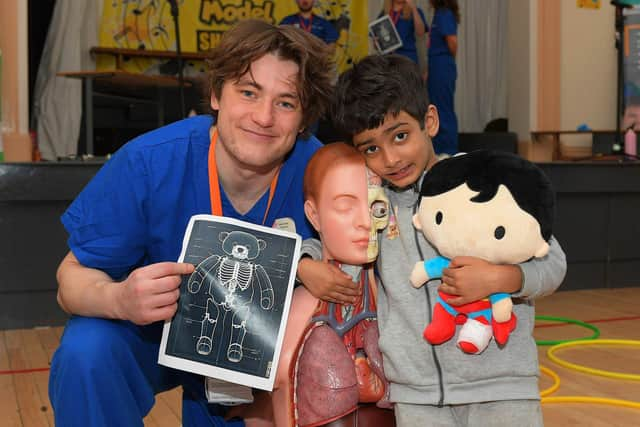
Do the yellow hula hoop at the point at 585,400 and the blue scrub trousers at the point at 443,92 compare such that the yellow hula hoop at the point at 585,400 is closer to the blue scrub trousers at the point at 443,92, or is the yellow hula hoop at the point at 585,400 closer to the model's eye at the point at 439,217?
the model's eye at the point at 439,217

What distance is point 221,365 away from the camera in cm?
129

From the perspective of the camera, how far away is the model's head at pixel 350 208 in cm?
132

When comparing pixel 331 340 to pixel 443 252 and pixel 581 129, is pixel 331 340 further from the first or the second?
pixel 581 129

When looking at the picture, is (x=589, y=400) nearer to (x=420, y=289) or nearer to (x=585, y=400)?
(x=585, y=400)

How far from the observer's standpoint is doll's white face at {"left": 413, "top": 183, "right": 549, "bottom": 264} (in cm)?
122

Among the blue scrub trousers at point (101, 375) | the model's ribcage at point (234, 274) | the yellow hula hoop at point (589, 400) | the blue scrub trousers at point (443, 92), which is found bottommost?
the yellow hula hoop at point (589, 400)

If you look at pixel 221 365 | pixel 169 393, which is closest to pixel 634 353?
pixel 169 393

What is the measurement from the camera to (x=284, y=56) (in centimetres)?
143

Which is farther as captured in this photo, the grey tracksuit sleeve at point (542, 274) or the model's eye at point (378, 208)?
the model's eye at point (378, 208)

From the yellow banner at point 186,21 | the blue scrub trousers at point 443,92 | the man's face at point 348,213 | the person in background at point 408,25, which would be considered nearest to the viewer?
the man's face at point 348,213

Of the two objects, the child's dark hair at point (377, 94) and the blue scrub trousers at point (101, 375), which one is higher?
the child's dark hair at point (377, 94)

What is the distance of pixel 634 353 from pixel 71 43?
15.1 ft

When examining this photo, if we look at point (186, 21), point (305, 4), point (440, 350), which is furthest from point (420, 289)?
point (186, 21)

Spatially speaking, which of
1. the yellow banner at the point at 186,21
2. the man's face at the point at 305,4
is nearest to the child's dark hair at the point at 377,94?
the man's face at the point at 305,4
